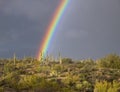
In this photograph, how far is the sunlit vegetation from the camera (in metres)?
42.8

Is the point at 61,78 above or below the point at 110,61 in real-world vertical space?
below

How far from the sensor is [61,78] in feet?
162

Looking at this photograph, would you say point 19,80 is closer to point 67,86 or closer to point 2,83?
point 2,83

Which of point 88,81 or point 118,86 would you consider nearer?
point 118,86

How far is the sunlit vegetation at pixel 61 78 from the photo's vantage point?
4284 cm

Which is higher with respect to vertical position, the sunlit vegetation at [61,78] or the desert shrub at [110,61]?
the desert shrub at [110,61]

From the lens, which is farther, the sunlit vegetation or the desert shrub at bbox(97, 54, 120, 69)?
the desert shrub at bbox(97, 54, 120, 69)

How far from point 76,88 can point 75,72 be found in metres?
10.2

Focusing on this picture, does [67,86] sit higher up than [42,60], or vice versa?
[42,60]

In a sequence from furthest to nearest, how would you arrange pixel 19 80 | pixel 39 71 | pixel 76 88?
pixel 39 71
pixel 19 80
pixel 76 88

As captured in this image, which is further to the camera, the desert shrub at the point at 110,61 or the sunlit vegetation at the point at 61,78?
the desert shrub at the point at 110,61

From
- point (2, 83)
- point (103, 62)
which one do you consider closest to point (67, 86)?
point (2, 83)

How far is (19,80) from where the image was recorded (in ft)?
156

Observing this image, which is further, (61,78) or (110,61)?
(110,61)
